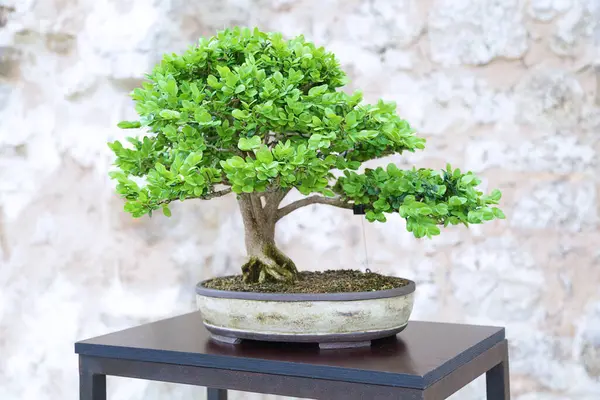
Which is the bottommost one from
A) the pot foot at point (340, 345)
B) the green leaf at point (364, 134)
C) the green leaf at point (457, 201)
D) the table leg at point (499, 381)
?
the table leg at point (499, 381)

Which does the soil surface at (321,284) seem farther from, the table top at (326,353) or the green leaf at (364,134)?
the green leaf at (364,134)

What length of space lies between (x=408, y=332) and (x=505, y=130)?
2.48 feet

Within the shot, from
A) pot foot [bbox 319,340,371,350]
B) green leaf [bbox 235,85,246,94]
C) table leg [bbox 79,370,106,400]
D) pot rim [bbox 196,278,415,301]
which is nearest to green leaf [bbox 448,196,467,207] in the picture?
pot rim [bbox 196,278,415,301]

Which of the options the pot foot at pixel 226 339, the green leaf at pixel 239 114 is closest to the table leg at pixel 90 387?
the pot foot at pixel 226 339

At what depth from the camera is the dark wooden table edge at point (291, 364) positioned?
91cm

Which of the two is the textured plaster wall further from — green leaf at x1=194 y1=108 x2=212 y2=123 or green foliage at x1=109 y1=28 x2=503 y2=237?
green leaf at x1=194 y1=108 x2=212 y2=123

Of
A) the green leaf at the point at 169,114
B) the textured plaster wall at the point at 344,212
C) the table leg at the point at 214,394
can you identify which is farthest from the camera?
the textured plaster wall at the point at 344,212

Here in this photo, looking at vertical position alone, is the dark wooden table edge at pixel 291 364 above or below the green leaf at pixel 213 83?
below

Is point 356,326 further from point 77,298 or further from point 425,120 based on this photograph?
point 77,298

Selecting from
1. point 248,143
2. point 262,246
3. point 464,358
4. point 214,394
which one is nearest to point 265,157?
point 248,143

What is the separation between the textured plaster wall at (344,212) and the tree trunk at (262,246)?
70 cm

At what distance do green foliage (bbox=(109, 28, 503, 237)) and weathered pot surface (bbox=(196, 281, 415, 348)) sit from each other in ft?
0.45

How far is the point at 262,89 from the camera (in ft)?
3.38

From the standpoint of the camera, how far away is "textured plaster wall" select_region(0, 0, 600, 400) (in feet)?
5.58
